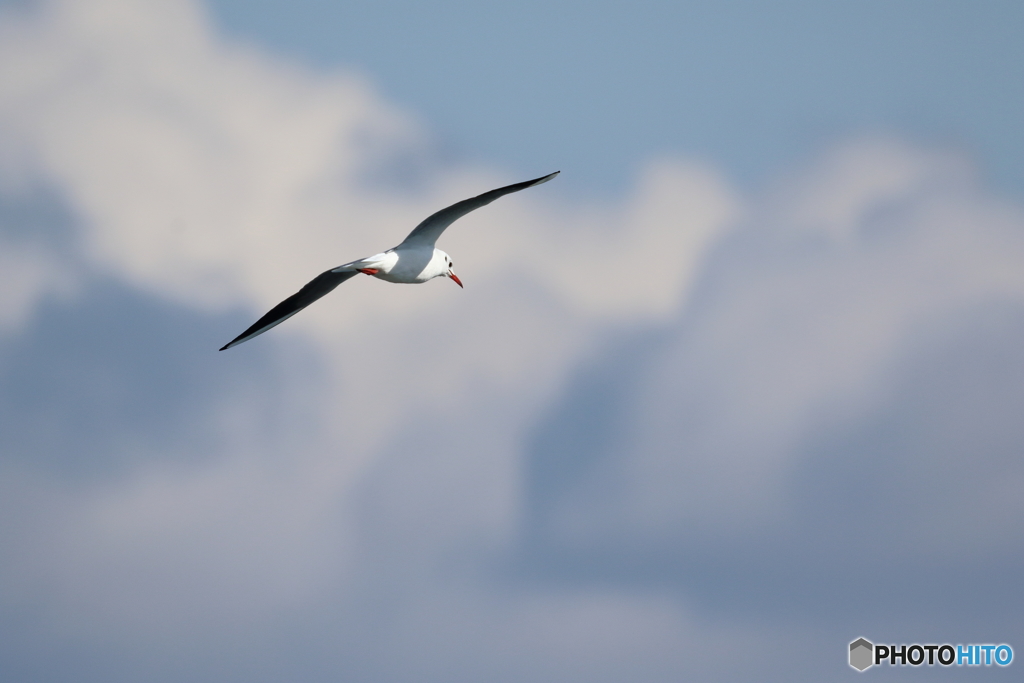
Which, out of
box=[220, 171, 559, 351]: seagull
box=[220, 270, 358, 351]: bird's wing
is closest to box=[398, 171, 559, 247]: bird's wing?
box=[220, 171, 559, 351]: seagull

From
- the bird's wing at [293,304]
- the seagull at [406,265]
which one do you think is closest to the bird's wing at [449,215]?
the seagull at [406,265]

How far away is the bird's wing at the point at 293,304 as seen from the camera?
1145 inches

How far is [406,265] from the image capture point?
28062 millimetres

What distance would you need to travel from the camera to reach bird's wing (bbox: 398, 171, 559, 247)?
2498 cm

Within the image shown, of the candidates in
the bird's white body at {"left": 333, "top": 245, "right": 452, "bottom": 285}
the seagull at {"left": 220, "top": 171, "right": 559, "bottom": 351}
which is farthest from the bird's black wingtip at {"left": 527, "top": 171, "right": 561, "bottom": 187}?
the bird's white body at {"left": 333, "top": 245, "right": 452, "bottom": 285}

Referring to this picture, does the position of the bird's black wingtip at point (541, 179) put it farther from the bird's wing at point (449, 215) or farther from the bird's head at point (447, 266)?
the bird's head at point (447, 266)

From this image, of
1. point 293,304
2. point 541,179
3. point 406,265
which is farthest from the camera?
point 293,304

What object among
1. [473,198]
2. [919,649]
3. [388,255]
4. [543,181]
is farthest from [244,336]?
[919,649]

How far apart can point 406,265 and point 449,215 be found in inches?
66.8

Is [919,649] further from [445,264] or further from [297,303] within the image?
[297,303]

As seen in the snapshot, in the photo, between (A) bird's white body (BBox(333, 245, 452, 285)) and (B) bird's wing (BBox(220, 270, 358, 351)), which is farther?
(B) bird's wing (BBox(220, 270, 358, 351))

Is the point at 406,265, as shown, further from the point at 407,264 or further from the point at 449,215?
the point at 449,215

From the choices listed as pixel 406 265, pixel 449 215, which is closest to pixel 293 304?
pixel 406 265

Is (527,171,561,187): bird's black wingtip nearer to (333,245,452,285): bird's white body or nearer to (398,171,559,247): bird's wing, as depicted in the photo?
(398,171,559,247): bird's wing
